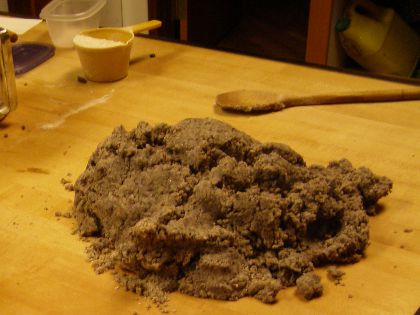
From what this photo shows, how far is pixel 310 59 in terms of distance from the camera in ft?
5.97

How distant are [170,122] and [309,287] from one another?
49 centimetres

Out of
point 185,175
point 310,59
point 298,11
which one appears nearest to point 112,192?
point 185,175

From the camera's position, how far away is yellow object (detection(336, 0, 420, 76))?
5.98 ft

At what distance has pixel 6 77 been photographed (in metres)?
1.14

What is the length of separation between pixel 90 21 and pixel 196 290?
911 millimetres

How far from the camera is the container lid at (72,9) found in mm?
1468

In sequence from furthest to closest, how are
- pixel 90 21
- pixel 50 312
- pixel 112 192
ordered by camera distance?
pixel 90 21 → pixel 112 192 → pixel 50 312

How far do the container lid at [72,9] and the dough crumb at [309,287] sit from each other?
93 centimetres

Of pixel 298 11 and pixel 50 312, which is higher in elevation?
pixel 50 312

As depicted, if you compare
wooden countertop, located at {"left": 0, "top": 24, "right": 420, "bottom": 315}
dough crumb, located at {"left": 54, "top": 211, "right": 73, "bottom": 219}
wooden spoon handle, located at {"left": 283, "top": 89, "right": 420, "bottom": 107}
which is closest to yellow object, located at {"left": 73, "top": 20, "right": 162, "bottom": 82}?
wooden countertop, located at {"left": 0, "top": 24, "right": 420, "bottom": 315}

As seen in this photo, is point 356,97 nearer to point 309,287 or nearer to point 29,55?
point 309,287

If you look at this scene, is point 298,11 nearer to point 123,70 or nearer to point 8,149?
point 123,70

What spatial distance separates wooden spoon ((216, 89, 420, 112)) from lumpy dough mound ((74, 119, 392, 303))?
0.31 metres

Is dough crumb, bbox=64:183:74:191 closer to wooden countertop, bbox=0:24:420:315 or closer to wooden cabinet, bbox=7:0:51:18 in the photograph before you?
wooden countertop, bbox=0:24:420:315
